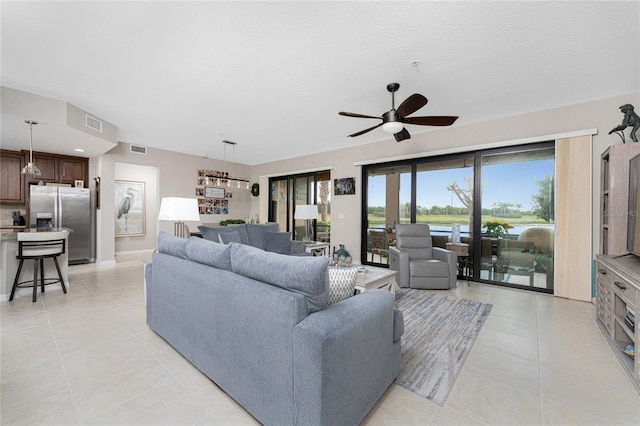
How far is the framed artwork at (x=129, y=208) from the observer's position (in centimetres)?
714

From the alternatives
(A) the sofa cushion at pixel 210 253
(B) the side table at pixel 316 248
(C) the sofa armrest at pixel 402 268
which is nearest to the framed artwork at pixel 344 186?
(B) the side table at pixel 316 248

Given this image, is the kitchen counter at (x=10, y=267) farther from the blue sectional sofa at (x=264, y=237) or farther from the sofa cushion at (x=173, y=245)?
the sofa cushion at (x=173, y=245)

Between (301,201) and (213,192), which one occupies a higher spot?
(213,192)

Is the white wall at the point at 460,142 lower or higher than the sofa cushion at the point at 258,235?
higher

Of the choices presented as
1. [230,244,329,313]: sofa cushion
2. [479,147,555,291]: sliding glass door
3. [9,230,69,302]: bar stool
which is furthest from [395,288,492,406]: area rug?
[9,230,69,302]: bar stool

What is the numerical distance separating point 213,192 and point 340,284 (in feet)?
22.5

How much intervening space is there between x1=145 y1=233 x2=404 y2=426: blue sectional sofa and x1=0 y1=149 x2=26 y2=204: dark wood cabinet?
6.10 m

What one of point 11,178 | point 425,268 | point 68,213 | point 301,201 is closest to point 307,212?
point 301,201

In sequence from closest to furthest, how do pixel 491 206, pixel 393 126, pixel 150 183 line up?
1. pixel 393 126
2. pixel 491 206
3. pixel 150 183

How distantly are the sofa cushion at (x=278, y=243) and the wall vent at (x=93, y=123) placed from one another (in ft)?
10.7

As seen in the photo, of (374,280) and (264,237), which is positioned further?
(264,237)

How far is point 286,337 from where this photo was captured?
50.8 inches

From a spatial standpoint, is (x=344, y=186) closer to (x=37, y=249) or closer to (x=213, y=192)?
(x=213, y=192)

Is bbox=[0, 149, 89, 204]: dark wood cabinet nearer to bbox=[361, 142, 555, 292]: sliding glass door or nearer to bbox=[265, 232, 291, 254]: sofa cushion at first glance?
bbox=[265, 232, 291, 254]: sofa cushion
